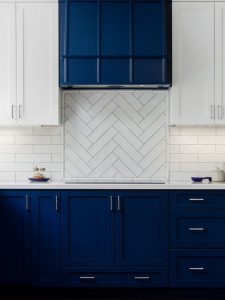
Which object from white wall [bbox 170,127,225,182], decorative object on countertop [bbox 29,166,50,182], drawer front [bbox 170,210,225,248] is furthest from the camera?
white wall [bbox 170,127,225,182]

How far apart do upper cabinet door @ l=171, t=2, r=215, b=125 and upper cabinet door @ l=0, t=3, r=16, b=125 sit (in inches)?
55.5

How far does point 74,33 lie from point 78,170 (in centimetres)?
127

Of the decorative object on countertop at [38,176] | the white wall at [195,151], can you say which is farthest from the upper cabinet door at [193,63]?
the decorative object on countertop at [38,176]

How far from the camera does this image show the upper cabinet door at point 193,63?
13.1 feet

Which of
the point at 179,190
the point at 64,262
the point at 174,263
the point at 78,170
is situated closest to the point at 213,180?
the point at 179,190

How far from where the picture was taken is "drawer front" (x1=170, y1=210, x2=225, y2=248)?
3742 millimetres

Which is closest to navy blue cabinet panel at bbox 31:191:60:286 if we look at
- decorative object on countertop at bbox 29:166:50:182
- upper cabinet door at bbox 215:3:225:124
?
decorative object on countertop at bbox 29:166:50:182

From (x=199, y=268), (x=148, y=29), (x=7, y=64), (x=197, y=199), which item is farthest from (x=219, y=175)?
(x=7, y=64)

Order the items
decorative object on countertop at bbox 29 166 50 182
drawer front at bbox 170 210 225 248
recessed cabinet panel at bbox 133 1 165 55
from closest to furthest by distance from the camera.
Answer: drawer front at bbox 170 210 225 248 → recessed cabinet panel at bbox 133 1 165 55 → decorative object on countertop at bbox 29 166 50 182

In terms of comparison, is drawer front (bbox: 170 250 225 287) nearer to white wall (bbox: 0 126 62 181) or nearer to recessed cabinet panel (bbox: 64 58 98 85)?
white wall (bbox: 0 126 62 181)

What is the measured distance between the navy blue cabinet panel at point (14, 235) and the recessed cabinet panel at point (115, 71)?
3.98 ft

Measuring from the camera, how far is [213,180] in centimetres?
418

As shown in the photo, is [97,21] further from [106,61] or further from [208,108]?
Result: [208,108]

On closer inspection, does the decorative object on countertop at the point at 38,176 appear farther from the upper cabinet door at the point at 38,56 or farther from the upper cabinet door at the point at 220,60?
the upper cabinet door at the point at 220,60
